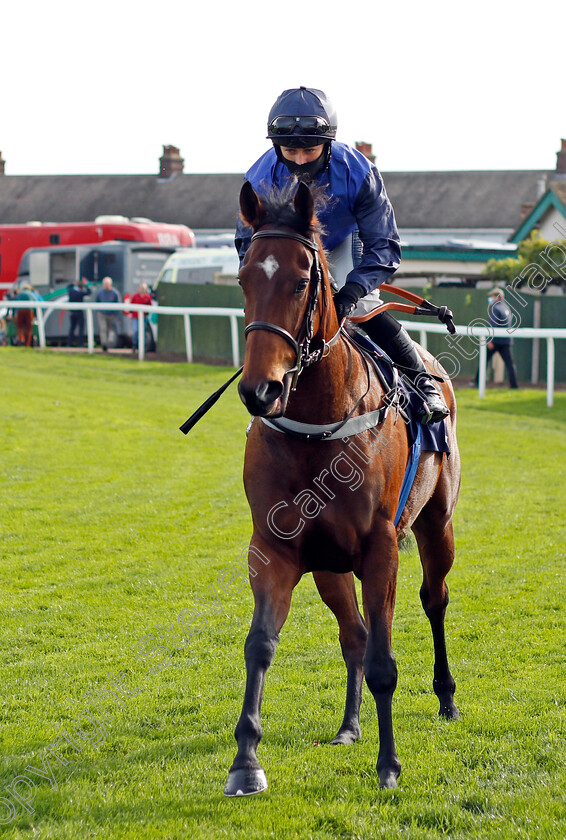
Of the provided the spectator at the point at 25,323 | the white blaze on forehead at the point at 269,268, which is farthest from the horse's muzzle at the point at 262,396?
the spectator at the point at 25,323

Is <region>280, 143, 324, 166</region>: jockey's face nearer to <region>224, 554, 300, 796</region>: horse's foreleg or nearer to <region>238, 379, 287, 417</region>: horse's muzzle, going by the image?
<region>238, 379, 287, 417</region>: horse's muzzle

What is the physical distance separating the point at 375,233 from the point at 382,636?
1712 millimetres

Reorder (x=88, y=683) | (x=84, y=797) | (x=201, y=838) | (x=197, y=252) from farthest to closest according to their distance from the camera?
1. (x=197, y=252)
2. (x=88, y=683)
3. (x=84, y=797)
4. (x=201, y=838)

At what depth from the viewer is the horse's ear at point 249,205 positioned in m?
3.59

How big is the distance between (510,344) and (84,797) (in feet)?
51.1

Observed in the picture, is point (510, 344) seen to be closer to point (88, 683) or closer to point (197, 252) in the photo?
point (197, 252)

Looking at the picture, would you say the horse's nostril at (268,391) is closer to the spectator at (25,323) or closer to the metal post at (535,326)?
the metal post at (535,326)

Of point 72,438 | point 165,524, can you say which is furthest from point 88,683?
point 72,438

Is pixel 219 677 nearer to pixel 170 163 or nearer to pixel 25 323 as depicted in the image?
pixel 25 323

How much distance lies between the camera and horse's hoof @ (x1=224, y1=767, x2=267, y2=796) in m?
3.66

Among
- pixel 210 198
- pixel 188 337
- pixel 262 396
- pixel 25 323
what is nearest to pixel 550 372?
pixel 188 337

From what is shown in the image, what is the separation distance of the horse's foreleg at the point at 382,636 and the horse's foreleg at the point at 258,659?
314 mm

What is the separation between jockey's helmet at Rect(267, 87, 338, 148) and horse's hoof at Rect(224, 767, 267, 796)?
2491 millimetres

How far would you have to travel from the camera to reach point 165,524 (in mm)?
8789
